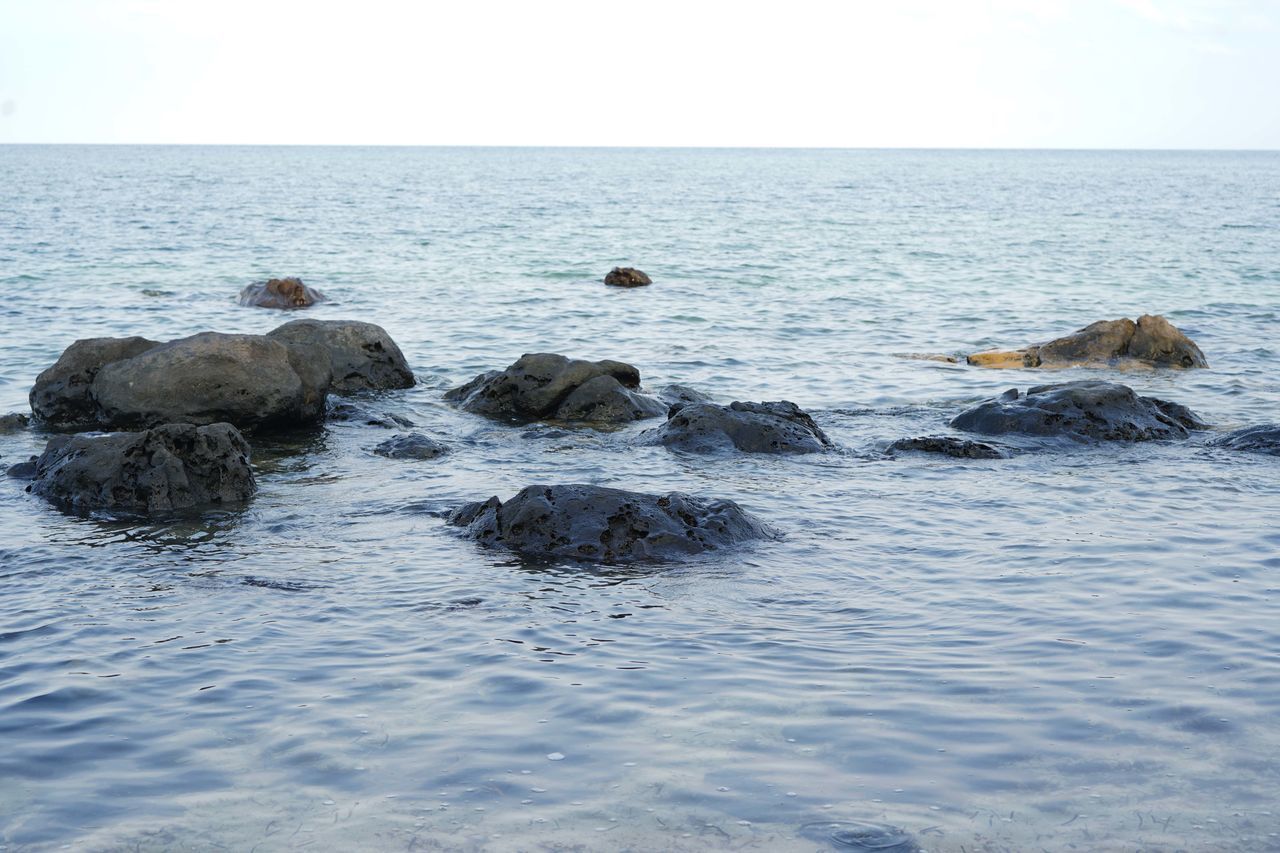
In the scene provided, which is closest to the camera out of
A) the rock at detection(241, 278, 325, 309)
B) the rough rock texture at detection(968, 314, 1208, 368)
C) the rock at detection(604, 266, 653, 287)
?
the rough rock texture at detection(968, 314, 1208, 368)

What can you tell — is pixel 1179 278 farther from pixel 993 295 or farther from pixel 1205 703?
pixel 1205 703

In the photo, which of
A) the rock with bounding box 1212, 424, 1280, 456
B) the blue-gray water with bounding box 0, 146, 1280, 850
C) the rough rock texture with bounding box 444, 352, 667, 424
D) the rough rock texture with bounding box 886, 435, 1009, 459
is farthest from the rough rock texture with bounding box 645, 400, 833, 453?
the rock with bounding box 1212, 424, 1280, 456

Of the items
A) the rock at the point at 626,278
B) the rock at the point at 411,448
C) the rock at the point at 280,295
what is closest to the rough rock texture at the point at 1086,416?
the rock at the point at 411,448

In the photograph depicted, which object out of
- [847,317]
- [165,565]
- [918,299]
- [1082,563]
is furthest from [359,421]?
[918,299]

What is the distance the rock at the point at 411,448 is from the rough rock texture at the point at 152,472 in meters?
2.10

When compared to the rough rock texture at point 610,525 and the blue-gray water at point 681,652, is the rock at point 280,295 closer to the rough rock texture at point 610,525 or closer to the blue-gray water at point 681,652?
the blue-gray water at point 681,652

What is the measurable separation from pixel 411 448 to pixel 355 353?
479cm

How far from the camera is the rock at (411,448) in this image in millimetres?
14133

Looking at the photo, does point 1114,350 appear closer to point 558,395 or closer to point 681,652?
point 558,395

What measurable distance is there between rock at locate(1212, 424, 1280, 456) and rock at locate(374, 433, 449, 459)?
28.5ft

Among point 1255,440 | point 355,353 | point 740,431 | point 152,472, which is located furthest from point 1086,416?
point 152,472

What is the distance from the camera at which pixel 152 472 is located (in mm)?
11688

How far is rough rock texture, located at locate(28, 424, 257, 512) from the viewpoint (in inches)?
456

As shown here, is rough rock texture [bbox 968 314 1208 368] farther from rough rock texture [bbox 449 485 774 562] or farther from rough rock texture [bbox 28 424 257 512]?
rough rock texture [bbox 28 424 257 512]
